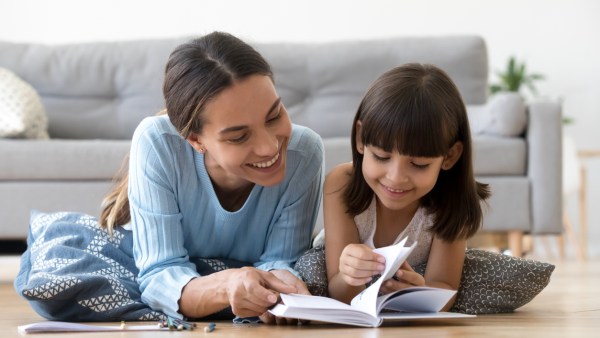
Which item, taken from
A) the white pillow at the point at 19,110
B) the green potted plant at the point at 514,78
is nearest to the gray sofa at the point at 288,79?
the white pillow at the point at 19,110

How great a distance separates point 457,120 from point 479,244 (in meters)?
1.91

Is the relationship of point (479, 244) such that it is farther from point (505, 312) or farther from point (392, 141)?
point (392, 141)

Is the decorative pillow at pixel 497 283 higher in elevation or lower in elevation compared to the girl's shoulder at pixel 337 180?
lower

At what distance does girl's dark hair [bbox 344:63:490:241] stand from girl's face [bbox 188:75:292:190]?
0.58ft

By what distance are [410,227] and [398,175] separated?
265mm

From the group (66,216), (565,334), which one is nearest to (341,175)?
(565,334)

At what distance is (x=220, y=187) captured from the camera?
77.0 inches

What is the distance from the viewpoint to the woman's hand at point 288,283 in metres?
1.69

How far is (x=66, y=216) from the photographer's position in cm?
226

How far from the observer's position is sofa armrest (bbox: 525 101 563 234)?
334 centimetres

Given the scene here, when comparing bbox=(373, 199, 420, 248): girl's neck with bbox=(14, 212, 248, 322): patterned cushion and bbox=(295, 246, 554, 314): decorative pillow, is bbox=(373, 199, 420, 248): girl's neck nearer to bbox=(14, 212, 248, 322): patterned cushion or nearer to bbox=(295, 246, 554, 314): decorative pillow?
bbox=(295, 246, 554, 314): decorative pillow

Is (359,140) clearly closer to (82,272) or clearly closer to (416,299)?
(416,299)

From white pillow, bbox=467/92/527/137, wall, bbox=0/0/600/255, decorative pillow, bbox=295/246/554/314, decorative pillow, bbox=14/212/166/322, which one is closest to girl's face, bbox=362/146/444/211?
decorative pillow, bbox=295/246/554/314

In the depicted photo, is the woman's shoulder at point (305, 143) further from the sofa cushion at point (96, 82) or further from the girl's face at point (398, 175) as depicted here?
the sofa cushion at point (96, 82)
